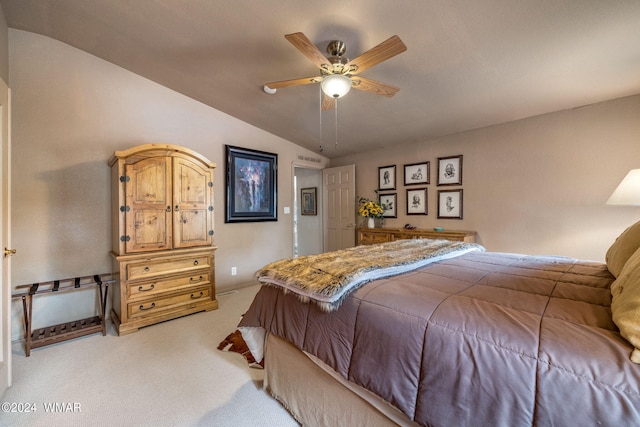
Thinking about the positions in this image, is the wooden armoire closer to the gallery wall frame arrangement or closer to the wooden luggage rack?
the wooden luggage rack

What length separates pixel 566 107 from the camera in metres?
2.79

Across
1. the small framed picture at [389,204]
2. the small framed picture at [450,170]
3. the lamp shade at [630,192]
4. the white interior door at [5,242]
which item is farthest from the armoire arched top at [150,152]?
the lamp shade at [630,192]

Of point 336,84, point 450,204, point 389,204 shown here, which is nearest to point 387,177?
point 389,204

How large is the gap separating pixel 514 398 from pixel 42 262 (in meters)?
3.81

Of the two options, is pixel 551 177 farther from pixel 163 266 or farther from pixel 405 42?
pixel 163 266

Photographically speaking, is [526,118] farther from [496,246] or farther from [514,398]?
[514,398]

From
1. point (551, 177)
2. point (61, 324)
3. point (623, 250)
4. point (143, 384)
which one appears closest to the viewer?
point (623, 250)

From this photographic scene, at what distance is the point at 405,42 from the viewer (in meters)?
2.12

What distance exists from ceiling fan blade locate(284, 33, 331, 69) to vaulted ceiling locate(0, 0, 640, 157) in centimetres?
33

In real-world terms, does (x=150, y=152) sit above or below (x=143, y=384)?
above

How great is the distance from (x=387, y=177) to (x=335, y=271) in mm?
3332

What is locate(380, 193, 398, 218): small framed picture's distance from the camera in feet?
14.2

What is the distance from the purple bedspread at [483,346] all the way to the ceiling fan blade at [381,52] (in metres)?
1.46

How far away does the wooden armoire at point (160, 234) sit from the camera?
253cm
